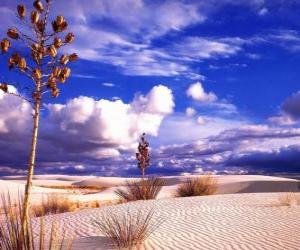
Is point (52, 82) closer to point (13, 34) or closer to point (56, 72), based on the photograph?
point (56, 72)

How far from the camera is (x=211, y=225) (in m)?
8.41

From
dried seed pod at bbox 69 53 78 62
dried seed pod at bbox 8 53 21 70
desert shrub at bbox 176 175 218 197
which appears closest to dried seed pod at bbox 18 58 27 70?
dried seed pod at bbox 8 53 21 70

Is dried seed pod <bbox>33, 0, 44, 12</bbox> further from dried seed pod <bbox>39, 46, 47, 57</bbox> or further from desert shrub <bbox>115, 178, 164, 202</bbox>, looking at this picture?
desert shrub <bbox>115, 178, 164, 202</bbox>

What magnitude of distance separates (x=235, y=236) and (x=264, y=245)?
67 centimetres

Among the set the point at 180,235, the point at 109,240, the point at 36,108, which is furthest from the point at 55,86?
the point at 180,235

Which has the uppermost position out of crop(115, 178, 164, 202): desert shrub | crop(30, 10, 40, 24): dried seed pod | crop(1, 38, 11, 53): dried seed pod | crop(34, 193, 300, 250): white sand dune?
crop(30, 10, 40, 24): dried seed pod

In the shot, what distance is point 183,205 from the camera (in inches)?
430

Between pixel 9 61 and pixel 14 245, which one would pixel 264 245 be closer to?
pixel 14 245

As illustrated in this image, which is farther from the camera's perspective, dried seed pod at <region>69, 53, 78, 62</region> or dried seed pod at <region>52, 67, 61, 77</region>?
dried seed pod at <region>69, 53, 78, 62</region>

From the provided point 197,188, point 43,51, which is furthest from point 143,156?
point 43,51

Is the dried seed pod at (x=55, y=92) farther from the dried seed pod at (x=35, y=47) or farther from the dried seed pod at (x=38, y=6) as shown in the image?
the dried seed pod at (x=38, y=6)

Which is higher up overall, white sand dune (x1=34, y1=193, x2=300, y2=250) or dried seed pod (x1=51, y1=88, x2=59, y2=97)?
dried seed pod (x1=51, y1=88, x2=59, y2=97)

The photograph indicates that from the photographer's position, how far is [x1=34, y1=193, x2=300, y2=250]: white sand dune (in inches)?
277

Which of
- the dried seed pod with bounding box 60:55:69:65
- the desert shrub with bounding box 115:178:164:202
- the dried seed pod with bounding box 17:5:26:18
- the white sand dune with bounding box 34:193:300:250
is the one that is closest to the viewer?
the dried seed pod with bounding box 60:55:69:65
